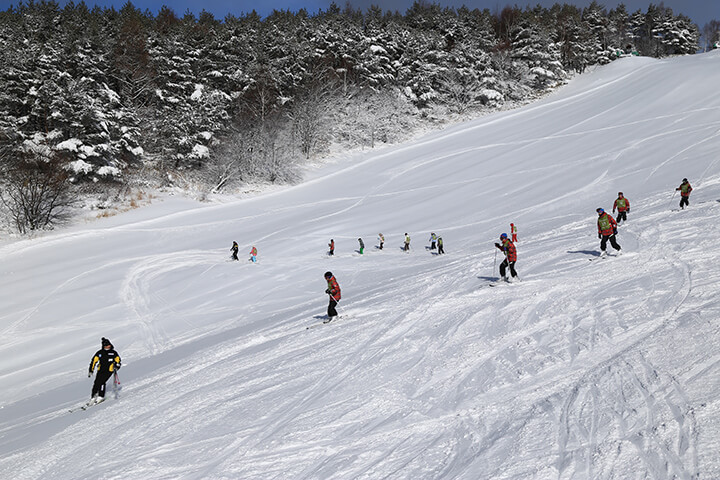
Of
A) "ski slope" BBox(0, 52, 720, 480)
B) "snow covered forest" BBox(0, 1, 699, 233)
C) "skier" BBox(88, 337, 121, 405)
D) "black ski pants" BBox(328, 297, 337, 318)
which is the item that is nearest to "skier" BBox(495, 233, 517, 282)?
A: "ski slope" BBox(0, 52, 720, 480)

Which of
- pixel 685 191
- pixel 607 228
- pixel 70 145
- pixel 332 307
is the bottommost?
pixel 332 307

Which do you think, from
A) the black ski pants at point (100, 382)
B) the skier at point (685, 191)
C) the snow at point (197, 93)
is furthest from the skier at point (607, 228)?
the snow at point (197, 93)

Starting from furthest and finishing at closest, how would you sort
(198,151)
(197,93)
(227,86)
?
(227,86), (197,93), (198,151)

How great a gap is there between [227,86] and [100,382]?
39.9 m

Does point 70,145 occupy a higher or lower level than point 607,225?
higher

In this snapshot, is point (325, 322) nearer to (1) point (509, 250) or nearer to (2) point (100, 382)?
(2) point (100, 382)

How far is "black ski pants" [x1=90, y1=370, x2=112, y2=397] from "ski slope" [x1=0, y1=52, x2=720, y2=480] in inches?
15.4

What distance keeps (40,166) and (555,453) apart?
29533 mm

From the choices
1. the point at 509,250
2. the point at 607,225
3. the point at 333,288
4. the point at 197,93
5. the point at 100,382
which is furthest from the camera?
the point at 197,93

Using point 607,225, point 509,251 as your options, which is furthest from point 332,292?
point 607,225

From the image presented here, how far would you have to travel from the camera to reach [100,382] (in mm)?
9086

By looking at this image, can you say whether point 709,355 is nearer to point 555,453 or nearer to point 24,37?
point 555,453

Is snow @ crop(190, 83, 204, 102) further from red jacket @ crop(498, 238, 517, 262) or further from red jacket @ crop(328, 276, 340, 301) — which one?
red jacket @ crop(498, 238, 517, 262)

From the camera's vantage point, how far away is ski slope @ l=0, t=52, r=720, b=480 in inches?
209
